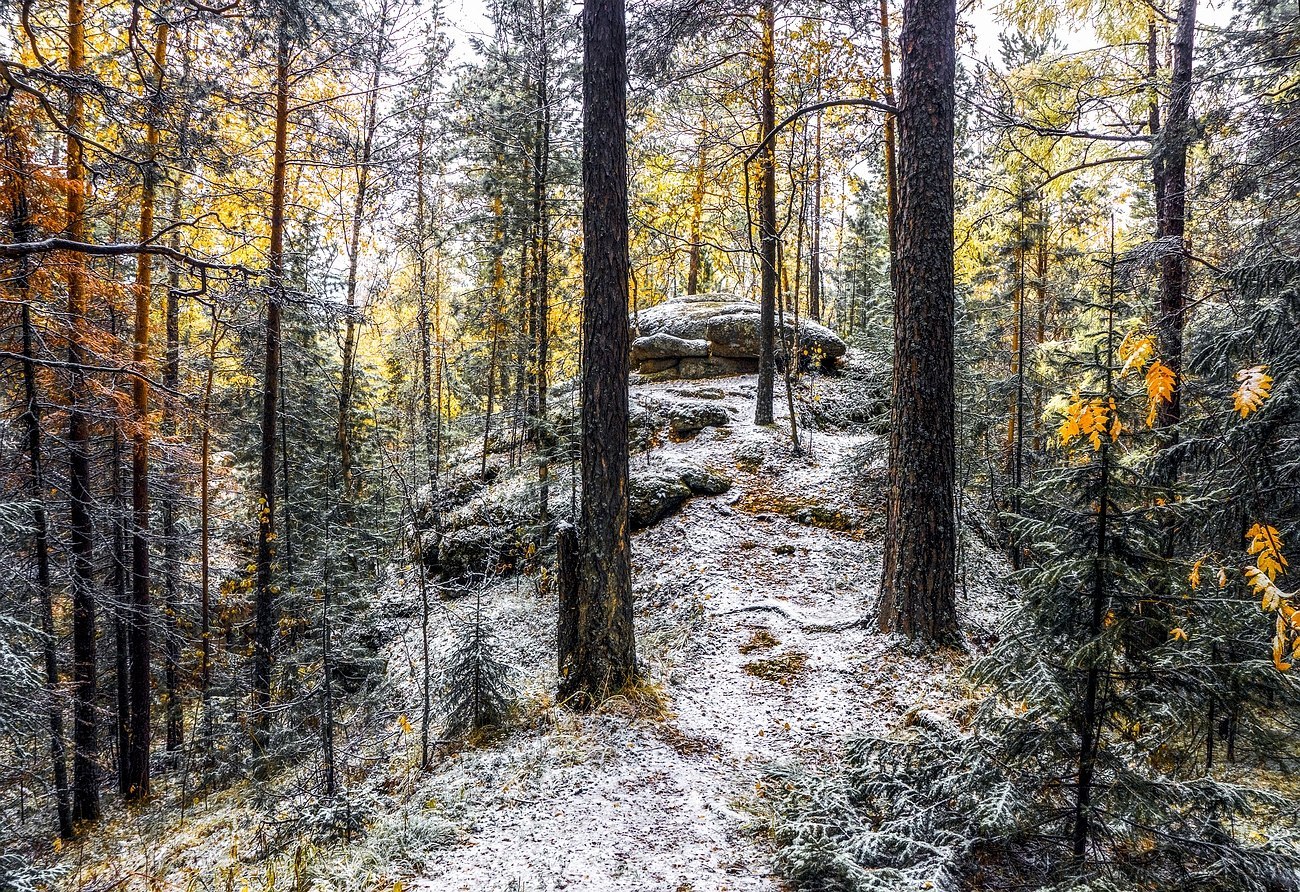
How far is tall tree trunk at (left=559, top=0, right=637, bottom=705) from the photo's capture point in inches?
206

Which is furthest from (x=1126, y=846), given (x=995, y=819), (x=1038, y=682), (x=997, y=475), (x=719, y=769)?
(x=997, y=475)

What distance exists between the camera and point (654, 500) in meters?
9.54

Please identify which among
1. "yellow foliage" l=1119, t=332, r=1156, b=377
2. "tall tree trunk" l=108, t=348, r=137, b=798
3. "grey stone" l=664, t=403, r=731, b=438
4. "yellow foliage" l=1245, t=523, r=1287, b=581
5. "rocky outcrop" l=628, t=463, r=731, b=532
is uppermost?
"grey stone" l=664, t=403, r=731, b=438

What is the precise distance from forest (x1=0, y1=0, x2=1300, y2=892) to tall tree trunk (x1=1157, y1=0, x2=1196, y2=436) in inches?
3.3

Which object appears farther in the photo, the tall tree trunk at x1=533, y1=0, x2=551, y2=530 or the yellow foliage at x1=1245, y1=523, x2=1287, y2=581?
the tall tree trunk at x1=533, y1=0, x2=551, y2=530

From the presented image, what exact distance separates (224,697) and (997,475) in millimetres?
14325

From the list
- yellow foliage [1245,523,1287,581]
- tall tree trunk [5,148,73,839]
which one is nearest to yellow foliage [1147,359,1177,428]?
yellow foliage [1245,523,1287,581]

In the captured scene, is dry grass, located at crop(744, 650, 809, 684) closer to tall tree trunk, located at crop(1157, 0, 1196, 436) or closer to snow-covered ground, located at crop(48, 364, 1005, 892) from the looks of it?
snow-covered ground, located at crop(48, 364, 1005, 892)

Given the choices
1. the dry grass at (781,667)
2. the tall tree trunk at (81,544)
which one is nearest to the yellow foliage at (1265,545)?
the dry grass at (781,667)

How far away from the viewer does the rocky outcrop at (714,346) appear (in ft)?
48.9

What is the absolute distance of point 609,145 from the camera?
5238 millimetres

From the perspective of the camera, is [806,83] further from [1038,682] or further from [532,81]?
[1038,682]

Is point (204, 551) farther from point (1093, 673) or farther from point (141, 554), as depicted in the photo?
point (1093, 673)

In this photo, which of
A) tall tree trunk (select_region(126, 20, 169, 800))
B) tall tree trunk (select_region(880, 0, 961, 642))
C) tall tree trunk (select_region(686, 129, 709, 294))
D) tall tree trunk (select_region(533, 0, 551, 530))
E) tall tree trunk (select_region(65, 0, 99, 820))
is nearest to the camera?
tall tree trunk (select_region(880, 0, 961, 642))
